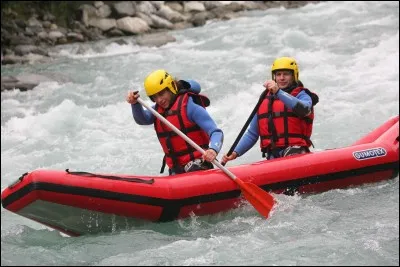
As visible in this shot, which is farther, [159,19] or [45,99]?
[159,19]

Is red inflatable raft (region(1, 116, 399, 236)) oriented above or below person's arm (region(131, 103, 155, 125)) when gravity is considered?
below

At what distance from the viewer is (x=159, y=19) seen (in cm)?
1888

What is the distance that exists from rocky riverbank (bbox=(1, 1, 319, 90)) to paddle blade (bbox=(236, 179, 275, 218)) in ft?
34.7

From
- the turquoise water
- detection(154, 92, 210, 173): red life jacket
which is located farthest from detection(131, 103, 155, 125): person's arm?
the turquoise water

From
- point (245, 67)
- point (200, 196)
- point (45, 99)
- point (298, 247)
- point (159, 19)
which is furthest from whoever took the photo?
point (159, 19)

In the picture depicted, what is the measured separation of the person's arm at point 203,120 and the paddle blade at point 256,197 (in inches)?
16.5

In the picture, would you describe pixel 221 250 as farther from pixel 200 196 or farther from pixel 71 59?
pixel 71 59

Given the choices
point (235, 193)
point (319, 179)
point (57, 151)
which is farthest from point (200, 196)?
point (57, 151)

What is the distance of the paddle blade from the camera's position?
5.39m

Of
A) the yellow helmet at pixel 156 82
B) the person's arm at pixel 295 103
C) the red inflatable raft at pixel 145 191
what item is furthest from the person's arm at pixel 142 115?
the person's arm at pixel 295 103

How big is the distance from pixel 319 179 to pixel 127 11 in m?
14.1

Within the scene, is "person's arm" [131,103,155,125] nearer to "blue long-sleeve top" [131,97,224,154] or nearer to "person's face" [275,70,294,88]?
"blue long-sleeve top" [131,97,224,154]

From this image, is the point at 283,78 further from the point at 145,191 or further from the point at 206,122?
the point at 145,191

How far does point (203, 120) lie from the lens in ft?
18.1
